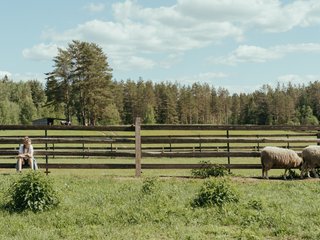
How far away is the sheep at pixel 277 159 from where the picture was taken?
44.0ft

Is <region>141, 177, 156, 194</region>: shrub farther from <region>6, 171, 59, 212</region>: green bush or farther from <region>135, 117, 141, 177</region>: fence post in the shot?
<region>135, 117, 141, 177</region>: fence post

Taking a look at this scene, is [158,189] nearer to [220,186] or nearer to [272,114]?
[220,186]

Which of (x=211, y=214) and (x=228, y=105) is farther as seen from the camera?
(x=228, y=105)

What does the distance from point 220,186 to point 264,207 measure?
3.20 ft

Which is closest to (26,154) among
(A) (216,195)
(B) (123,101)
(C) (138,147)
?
(C) (138,147)

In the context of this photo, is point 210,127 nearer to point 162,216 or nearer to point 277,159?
point 277,159

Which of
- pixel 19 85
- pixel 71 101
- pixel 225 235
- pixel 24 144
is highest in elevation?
pixel 19 85

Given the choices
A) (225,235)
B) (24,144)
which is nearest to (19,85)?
(24,144)

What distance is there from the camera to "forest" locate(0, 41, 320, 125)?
3071 inches

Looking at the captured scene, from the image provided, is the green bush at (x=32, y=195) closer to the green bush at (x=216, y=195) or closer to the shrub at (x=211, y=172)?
the green bush at (x=216, y=195)

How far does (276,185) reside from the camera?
37.5 ft

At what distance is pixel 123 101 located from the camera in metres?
118

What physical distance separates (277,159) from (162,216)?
6.45 metres

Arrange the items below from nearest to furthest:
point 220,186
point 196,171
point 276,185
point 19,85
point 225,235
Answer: point 225,235 → point 220,186 → point 276,185 → point 196,171 → point 19,85
